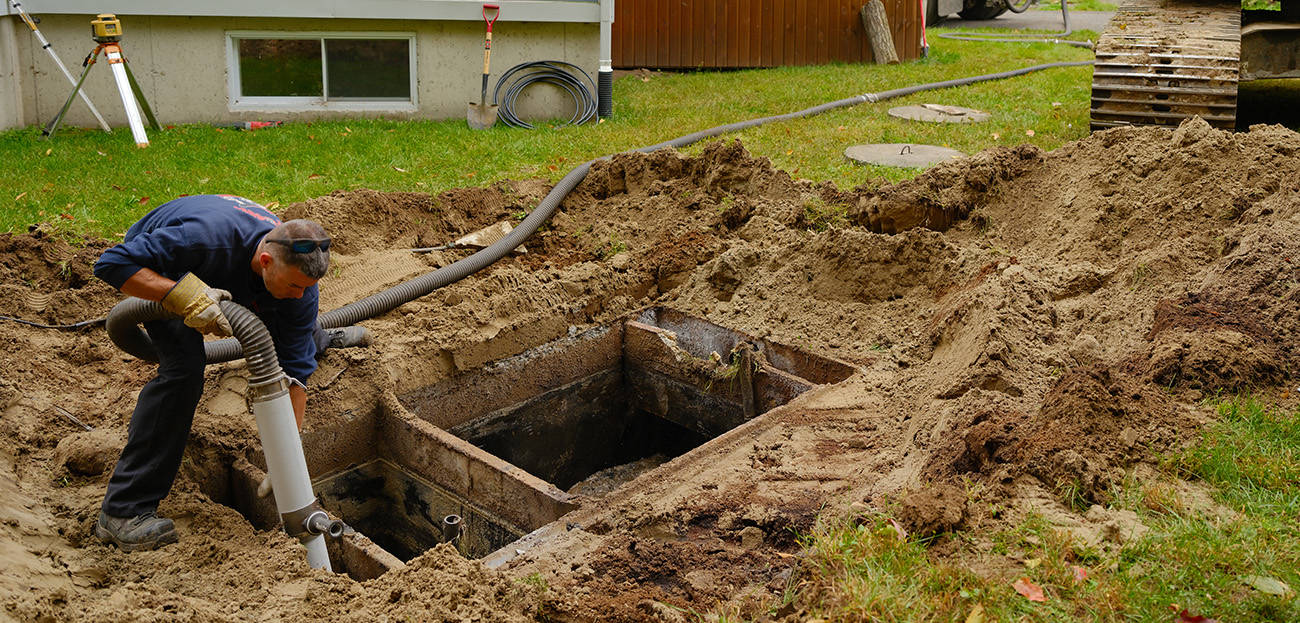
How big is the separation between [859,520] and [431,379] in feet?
9.73

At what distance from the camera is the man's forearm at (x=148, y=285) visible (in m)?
3.90

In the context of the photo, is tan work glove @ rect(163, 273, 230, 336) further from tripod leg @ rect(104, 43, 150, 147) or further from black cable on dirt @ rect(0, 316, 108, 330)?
tripod leg @ rect(104, 43, 150, 147)

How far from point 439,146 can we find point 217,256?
19.6 feet

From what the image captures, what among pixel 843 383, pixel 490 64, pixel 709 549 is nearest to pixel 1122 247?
pixel 843 383

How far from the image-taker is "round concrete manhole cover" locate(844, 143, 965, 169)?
9.29 metres

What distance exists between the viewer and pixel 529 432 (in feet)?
21.3

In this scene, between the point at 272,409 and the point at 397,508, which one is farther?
the point at 397,508

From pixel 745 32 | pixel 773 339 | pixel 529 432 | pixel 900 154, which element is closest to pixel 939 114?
pixel 900 154

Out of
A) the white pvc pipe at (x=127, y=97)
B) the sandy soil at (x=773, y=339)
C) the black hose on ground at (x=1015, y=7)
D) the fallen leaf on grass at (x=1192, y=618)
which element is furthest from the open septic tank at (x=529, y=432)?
the black hose on ground at (x=1015, y=7)

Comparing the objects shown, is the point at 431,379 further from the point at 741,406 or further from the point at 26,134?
the point at 26,134

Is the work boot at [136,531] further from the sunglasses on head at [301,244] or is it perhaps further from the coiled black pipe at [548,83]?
the coiled black pipe at [548,83]

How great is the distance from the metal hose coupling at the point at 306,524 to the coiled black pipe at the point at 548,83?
7.39 meters

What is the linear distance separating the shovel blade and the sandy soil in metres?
3.11

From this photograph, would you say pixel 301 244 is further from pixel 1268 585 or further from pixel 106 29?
pixel 106 29
